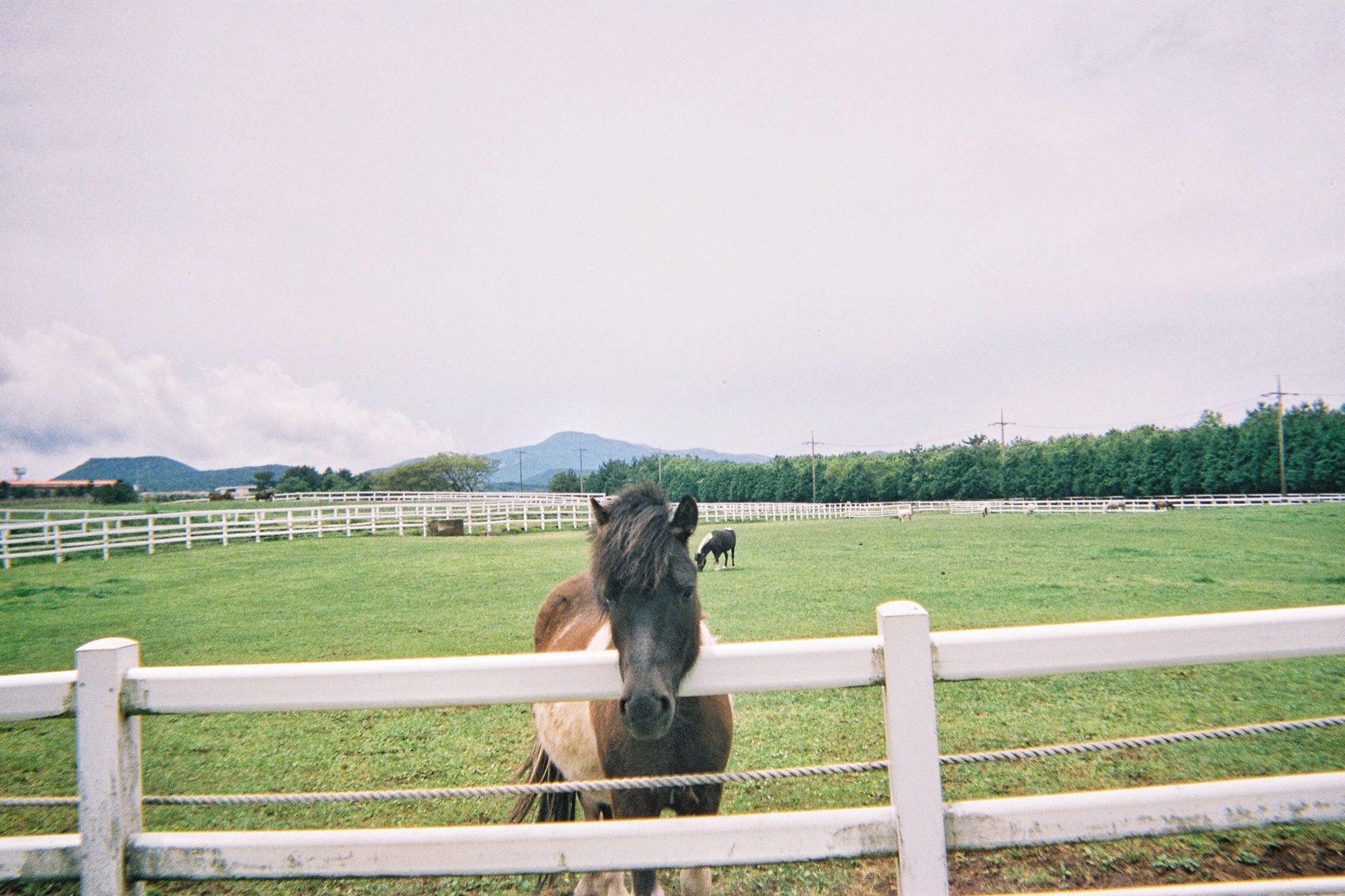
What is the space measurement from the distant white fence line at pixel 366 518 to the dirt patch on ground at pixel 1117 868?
278 cm

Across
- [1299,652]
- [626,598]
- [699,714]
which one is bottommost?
[699,714]

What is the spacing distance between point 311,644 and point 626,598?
8884 millimetres

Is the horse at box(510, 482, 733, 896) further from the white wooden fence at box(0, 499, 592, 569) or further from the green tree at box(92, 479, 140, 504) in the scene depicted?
the green tree at box(92, 479, 140, 504)

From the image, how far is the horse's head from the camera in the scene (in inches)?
84.6

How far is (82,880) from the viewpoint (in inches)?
83.7

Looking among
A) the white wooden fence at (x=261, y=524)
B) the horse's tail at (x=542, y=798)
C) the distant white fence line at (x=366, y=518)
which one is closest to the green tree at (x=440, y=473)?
the distant white fence line at (x=366, y=518)

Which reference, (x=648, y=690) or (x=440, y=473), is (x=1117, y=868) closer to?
(x=648, y=690)

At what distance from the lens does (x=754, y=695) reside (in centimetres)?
769

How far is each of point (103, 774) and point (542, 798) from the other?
6.70 feet

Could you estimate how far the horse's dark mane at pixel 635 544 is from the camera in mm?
2504

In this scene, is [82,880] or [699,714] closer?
[82,880]

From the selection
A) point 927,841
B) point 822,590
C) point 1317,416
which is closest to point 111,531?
point 822,590

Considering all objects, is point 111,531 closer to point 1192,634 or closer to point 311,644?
point 311,644

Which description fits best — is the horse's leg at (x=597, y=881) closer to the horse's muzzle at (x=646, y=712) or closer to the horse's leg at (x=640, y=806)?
the horse's leg at (x=640, y=806)
